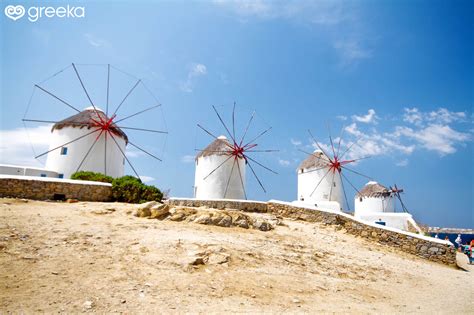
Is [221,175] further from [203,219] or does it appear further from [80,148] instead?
[203,219]

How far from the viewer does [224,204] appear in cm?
1698

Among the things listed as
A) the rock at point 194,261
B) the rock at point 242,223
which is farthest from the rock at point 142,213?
the rock at point 194,261

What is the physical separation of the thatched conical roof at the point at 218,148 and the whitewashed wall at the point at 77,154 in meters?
7.65

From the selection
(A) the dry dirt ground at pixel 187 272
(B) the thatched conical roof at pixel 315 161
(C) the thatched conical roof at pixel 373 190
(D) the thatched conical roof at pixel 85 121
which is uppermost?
(D) the thatched conical roof at pixel 85 121

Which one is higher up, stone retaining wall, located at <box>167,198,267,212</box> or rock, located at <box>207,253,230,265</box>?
stone retaining wall, located at <box>167,198,267,212</box>

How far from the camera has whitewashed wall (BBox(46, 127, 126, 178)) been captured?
2192 centimetres

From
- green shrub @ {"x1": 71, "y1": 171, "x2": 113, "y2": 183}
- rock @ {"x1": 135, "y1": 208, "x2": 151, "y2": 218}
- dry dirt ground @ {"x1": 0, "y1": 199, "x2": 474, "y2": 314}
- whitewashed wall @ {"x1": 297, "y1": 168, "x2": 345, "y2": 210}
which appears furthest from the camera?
whitewashed wall @ {"x1": 297, "y1": 168, "x2": 345, "y2": 210}

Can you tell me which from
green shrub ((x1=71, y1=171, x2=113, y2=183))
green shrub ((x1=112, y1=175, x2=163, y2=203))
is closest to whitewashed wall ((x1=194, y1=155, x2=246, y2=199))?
green shrub ((x1=112, y1=175, x2=163, y2=203))

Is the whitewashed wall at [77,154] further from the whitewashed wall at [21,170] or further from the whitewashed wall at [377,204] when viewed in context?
the whitewashed wall at [377,204]

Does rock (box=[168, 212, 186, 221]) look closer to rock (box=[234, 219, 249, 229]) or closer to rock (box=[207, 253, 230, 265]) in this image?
rock (box=[234, 219, 249, 229])

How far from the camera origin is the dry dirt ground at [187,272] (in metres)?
4.80

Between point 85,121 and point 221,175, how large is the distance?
1157cm

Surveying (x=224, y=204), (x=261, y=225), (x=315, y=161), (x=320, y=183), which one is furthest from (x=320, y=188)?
(x=261, y=225)

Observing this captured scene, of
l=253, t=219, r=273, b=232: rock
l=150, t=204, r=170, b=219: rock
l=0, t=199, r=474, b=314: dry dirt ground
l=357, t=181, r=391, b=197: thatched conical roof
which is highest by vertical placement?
l=357, t=181, r=391, b=197: thatched conical roof
